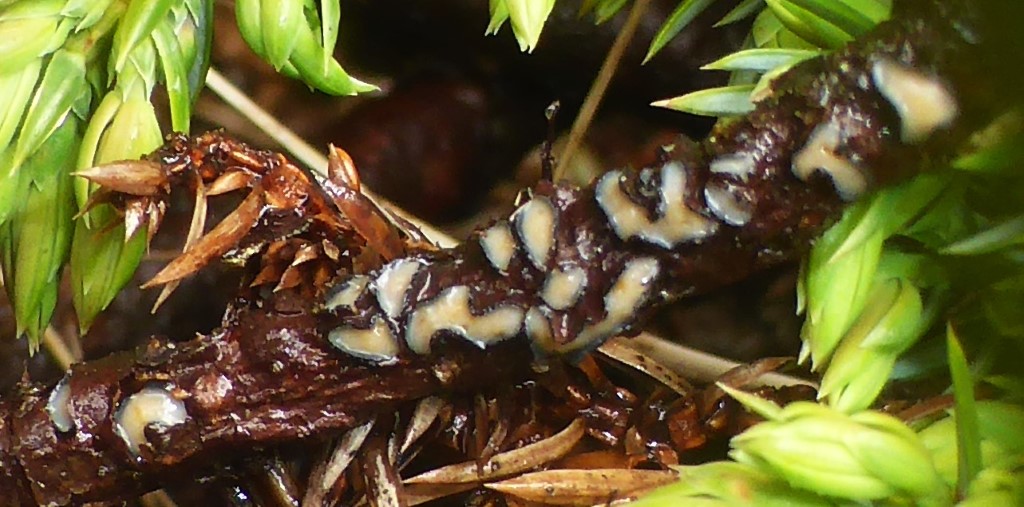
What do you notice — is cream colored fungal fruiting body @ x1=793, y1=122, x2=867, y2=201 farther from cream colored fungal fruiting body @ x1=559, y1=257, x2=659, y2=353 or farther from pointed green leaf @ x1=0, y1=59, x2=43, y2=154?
pointed green leaf @ x1=0, y1=59, x2=43, y2=154

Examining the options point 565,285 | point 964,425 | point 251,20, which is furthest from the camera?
point 251,20

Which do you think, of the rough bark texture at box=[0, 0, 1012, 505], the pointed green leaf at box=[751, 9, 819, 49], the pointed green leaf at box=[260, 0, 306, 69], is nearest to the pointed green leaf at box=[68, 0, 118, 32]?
the pointed green leaf at box=[260, 0, 306, 69]

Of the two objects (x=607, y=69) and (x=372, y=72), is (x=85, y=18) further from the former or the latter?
(x=372, y=72)

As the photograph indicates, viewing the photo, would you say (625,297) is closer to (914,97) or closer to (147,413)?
(914,97)

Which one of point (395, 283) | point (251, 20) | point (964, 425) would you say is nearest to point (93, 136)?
Answer: point (251, 20)

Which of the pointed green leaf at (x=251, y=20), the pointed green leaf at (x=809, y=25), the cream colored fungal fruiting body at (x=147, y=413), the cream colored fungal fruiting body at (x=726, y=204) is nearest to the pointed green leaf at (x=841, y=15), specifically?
the pointed green leaf at (x=809, y=25)

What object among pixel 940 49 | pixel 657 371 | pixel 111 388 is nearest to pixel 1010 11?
pixel 940 49

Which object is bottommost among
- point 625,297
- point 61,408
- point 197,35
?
point 61,408
